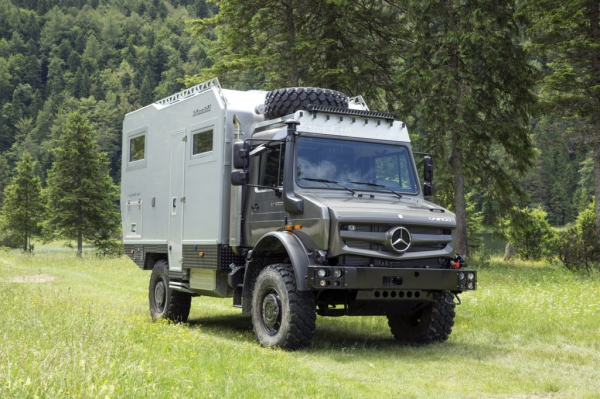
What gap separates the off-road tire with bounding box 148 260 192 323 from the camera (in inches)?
499

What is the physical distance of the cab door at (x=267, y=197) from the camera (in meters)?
9.92

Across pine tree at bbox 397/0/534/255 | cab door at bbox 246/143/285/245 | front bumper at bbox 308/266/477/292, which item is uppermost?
pine tree at bbox 397/0/534/255

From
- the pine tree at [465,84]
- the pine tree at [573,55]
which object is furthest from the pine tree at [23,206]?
the pine tree at [573,55]

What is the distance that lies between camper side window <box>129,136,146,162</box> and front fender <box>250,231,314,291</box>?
4.50m

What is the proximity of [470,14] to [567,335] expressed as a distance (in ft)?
53.1

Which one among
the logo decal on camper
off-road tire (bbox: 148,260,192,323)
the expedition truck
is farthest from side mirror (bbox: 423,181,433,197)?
off-road tire (bbox: 148,260,192,323)

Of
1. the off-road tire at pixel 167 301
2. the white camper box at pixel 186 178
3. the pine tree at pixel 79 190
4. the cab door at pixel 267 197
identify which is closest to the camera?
the cab door at pixel 267 197

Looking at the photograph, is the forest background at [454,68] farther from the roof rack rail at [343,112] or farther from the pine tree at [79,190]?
the pine tree at [79,190]

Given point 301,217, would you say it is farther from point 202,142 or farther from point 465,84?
point 465,84

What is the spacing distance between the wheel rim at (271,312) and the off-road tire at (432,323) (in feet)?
6.95

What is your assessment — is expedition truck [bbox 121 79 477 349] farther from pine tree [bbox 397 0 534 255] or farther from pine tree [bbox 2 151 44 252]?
pine tree [bbox 2 151 44 252]

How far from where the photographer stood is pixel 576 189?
307 ft


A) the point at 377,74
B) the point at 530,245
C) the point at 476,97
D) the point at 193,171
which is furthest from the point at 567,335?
the point at 530,245

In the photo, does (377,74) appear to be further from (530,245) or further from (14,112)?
(14,112)
